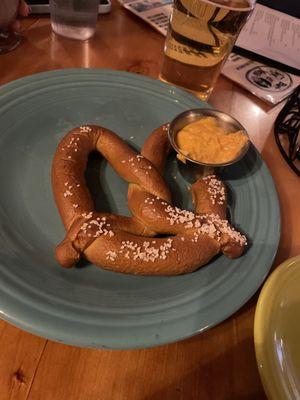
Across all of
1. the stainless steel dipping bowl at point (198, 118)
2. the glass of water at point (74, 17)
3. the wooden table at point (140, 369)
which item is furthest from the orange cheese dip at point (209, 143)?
the glass of water at point (74, 17)

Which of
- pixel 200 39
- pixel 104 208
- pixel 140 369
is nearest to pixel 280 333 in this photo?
pixel 140 369

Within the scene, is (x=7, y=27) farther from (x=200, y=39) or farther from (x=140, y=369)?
(x=140, y=369)

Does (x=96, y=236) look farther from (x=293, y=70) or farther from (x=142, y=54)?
(x=293, y=70)

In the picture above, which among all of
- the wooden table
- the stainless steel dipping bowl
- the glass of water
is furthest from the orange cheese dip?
the glass of water

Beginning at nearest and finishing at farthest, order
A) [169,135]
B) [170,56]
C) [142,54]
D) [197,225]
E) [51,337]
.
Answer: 1. [51,337]
2. [197,225]
3. [169,135]
4. [170,56]
5. [142,54]

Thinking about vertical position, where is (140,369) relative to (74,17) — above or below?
below

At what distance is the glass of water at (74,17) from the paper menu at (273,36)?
0.37 meters

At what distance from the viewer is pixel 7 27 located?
0.79 meters

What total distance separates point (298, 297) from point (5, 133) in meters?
0.49

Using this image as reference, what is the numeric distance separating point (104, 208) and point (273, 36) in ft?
2.47

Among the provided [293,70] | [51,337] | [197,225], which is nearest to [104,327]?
[51,337]

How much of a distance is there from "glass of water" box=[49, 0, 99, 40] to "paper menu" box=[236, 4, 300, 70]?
14.5 inches

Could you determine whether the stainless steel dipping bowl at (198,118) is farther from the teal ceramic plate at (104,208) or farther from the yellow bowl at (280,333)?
the yellow bowl at (280,333)

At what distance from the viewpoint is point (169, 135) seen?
61cm
